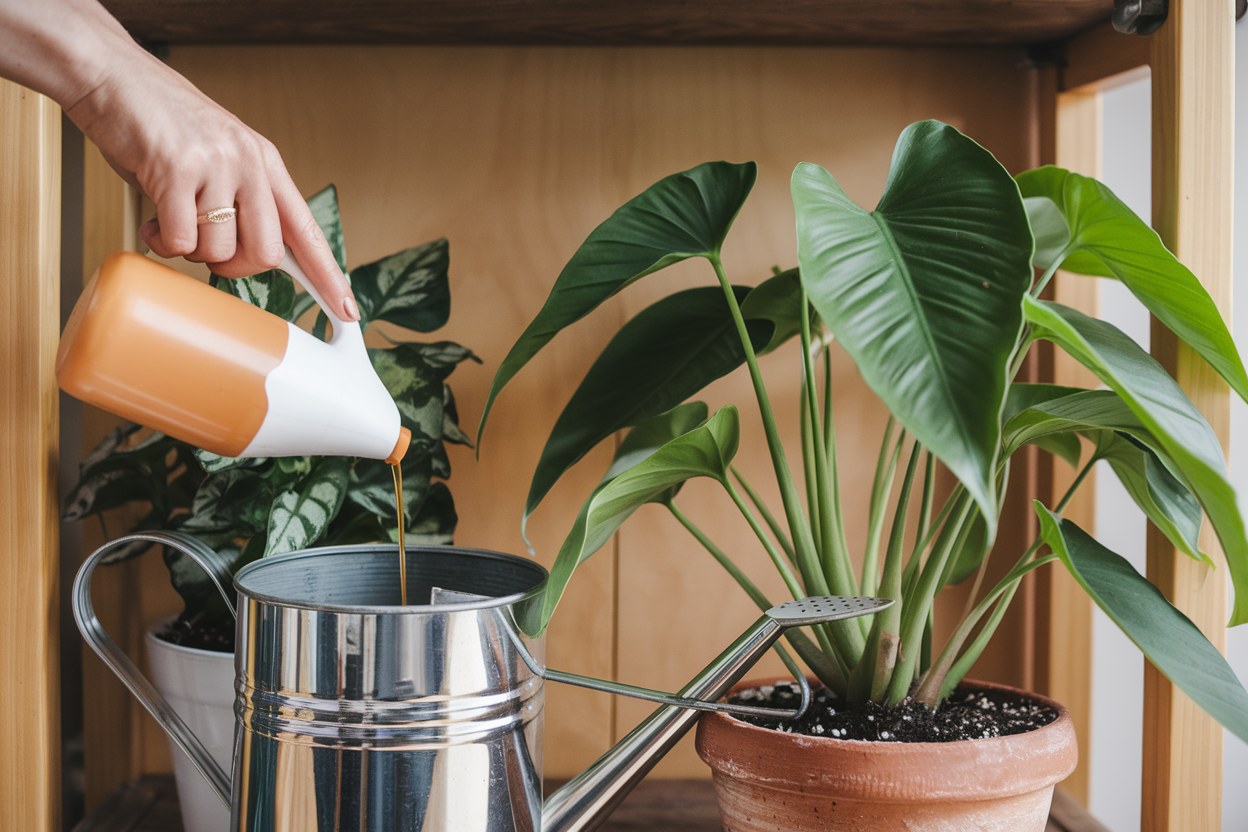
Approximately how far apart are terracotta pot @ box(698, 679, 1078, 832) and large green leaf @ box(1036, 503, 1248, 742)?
0.38ft

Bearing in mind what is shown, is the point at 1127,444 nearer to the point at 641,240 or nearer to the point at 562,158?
the point at 641,240

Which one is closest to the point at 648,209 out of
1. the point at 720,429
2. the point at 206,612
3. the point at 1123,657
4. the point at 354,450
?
the point at 720,429

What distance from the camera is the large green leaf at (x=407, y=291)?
771 mm

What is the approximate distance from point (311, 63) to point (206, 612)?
58cm

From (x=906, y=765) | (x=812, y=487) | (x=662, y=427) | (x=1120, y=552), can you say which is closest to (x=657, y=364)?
(x=662, y=427)

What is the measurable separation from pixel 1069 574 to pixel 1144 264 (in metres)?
0.41

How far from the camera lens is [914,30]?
2.76 feet

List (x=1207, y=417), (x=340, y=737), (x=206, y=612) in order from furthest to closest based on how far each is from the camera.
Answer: (x=206, y=612)
(x=1207, y=417)
(x=340, y=737)

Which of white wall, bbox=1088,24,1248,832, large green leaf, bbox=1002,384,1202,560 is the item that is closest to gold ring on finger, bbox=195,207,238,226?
large green leaf, bbox=1002,384,1202,560

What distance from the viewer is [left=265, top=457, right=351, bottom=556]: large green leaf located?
2.21ft

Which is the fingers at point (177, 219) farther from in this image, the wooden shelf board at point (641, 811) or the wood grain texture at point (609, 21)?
the wooden shelf board at point (641, 811)

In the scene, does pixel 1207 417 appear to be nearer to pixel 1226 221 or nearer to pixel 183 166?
pixel 1226 221

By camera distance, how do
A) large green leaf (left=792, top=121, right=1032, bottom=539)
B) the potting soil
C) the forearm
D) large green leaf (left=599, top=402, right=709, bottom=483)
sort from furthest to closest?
large green leaf (left=599, top=402, right=709, bottom=483) < the potting soil < the forearm < large green leaf (left=792, top=121, right=1032, bottom=539)

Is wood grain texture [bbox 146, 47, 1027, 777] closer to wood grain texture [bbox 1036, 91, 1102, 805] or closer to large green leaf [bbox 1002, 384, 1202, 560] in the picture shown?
wood grain texture [bbox 1036, 91, 1102, 805]
